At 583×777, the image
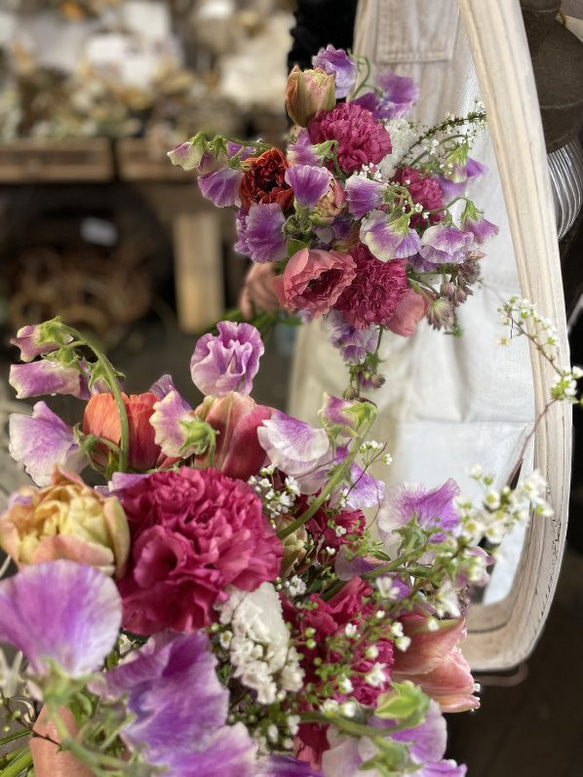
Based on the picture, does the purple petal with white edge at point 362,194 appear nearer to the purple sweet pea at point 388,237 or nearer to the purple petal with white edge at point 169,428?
the purple sweet pea at point 388,237

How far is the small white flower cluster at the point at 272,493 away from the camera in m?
0.37

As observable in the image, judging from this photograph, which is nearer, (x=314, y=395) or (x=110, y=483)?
(x=110, y=483)

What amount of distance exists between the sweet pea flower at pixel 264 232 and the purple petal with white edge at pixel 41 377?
0.15 m

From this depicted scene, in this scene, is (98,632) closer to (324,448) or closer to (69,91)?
(324,448)

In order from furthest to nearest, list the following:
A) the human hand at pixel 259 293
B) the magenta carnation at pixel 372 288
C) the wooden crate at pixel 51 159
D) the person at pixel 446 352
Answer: the wooden crate at pixel 51 159
the human hand at pixel 259 293
the person at pixel 446 352
the magenta carnation at pixel 372 288

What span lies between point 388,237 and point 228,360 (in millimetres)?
140

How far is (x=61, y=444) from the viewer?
0.38 m

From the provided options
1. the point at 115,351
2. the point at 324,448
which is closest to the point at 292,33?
the point at 324,448

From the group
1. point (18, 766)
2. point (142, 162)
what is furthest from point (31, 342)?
point (142, 162)

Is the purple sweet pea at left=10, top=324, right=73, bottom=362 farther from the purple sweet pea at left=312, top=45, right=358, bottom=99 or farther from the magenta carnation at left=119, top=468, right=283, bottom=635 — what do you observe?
the purple sweet pea at left=312, top=45, right=358, bottom=99

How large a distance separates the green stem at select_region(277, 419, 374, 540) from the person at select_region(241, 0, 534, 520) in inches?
8.6

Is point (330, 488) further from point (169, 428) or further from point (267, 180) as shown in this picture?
point (267, 180)

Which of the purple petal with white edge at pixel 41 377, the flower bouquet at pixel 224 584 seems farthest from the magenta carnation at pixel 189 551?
the purple petal with white edge at pixel 41 377

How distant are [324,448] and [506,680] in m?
1.19
